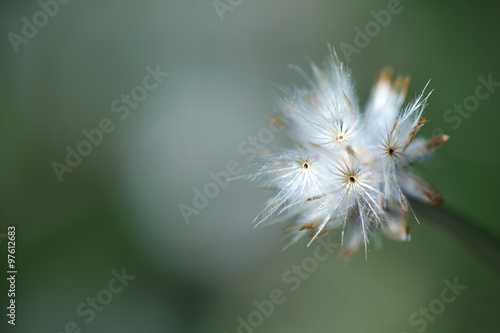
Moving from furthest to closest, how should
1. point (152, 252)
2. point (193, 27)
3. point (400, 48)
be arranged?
1. point (193, 27)
2. point (152, 252)
3. point (400, 48)

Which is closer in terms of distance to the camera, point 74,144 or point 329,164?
point 329,164

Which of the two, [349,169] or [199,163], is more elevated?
[199,163]

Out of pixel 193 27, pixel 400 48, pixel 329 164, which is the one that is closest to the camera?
pixel 329 164

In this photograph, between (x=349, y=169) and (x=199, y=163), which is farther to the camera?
(x=199, y=163)

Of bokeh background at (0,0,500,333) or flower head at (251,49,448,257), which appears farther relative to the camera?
bokeh background at (0,0,500,333)

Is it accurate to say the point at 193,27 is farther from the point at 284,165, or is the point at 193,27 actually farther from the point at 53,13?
the point at 284,165

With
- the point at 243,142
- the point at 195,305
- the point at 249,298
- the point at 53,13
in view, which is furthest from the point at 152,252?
the point at 53,13
